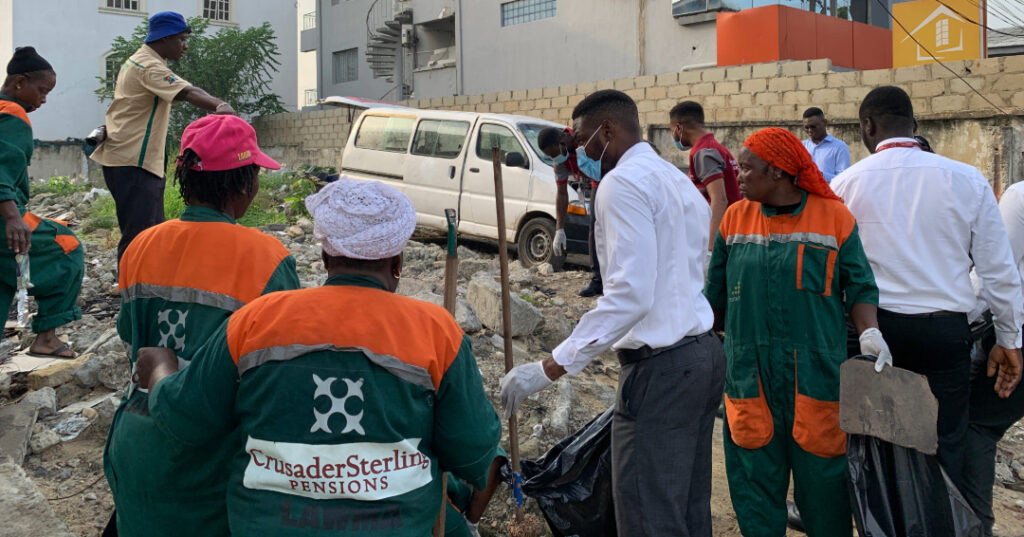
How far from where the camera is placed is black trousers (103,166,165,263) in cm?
409

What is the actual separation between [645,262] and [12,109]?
3282 millimetres

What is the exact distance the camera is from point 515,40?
A: 2091 cm

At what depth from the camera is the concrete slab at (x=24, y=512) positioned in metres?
2.78

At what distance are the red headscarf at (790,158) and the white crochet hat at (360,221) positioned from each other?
154cm

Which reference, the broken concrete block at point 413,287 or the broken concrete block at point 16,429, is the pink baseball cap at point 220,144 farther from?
the broken concrete block at point 413,287

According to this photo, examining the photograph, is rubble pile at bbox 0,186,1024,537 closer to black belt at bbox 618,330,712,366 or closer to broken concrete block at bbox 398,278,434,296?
broken concrete block at bbox 398,278,434,296

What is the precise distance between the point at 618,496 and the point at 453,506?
0.58 m

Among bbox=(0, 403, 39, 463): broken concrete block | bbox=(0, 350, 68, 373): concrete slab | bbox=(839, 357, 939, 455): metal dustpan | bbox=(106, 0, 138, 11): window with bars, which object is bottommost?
bbox=(0, 403, 39, 463): broken concrete block

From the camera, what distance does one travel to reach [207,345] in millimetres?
1811

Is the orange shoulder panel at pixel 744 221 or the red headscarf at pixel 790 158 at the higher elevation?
the red headscarf at pixel 790 158

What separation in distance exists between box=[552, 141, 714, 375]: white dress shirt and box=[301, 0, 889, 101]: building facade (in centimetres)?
1315

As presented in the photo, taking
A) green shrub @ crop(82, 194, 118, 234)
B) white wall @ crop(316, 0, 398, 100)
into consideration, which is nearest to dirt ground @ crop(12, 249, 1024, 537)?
green shrub @ crop(82, 194, 118, 234)

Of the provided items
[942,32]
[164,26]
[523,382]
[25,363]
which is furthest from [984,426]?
[942,32]

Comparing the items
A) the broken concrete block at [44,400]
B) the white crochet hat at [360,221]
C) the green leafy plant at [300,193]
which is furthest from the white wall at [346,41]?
the white crochet hat at [360,221]
